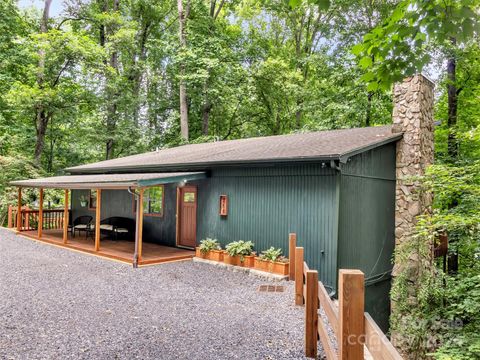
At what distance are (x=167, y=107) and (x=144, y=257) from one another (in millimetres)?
14128

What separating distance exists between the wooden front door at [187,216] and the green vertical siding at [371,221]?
456 centimetres

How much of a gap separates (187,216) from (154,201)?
5.90 feet

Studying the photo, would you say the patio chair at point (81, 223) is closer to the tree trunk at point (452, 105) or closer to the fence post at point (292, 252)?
the fence post at point (292, 252)

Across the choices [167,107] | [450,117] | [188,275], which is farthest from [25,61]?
[450,117]

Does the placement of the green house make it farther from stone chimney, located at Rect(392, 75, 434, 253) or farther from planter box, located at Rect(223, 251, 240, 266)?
planter box, located at Rect(223, 251, 240, 266)

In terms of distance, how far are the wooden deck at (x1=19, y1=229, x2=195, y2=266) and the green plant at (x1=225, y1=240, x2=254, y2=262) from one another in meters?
1.61

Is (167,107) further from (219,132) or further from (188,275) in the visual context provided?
(188,275)

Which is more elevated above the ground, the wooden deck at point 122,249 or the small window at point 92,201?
the small window at point 92,201

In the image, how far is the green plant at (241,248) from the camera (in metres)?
8.17

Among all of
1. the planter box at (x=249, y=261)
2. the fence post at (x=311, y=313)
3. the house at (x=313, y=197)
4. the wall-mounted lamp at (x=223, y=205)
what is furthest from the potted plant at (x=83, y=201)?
the fence post at (x=311, y=313)

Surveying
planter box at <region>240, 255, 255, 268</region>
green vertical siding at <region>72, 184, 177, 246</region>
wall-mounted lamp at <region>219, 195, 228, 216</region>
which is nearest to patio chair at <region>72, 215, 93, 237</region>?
green vertical siding at <region>72, 184, 177, 246</region>

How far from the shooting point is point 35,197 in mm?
16672

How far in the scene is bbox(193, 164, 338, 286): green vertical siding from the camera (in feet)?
Result: 23.1

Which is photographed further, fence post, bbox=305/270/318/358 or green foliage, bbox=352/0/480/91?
fence post, bbox=305/270/318/358
